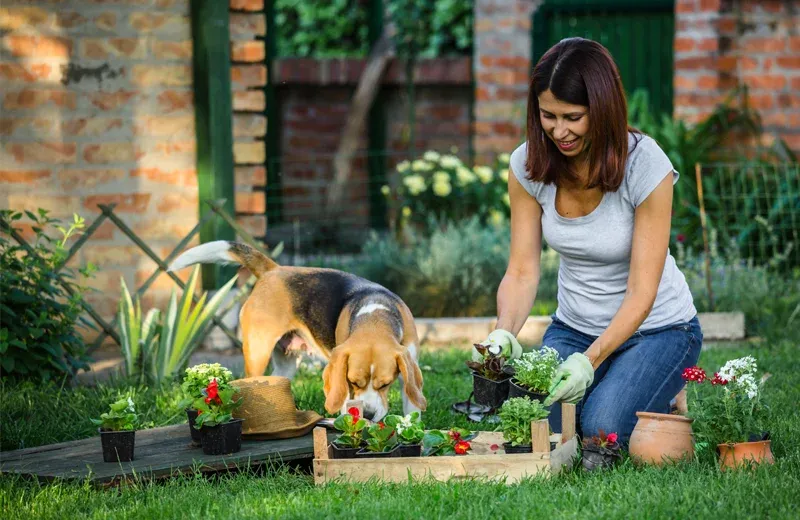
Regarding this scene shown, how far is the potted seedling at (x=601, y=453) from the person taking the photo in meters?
4.02

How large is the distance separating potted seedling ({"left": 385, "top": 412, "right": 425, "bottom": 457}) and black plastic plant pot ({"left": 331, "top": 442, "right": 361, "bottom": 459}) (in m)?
0.16

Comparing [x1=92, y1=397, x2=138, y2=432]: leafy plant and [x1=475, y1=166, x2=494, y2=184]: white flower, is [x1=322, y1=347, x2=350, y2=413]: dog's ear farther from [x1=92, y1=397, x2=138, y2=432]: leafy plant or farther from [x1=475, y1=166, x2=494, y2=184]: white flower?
[x1=475, y1=166, x2=494, y2=184]: white flower

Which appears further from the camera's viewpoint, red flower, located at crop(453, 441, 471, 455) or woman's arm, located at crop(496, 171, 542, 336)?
woman's arm, located at crop(496, 171, 542, 336)

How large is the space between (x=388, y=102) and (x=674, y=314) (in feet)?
25.0

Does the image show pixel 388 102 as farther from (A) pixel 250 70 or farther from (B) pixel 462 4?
(A) pixel 250 70

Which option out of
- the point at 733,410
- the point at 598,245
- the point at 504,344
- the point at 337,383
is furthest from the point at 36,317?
the point at 733,410

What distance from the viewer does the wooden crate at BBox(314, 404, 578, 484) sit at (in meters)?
3.86

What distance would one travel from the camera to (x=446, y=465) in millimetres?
A: 3896

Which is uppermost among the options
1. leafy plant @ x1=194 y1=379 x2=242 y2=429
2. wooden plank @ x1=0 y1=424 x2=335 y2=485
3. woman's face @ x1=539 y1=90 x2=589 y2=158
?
woman's face @ x1=539 y1=90 x2=589 y2=158

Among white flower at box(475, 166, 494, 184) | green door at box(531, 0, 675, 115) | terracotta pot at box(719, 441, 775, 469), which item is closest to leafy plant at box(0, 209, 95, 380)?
terracotta pot at box(719, 441, 775, 469)

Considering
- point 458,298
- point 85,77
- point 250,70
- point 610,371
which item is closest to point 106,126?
point 85,77

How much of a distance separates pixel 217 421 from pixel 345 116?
8.04 meters

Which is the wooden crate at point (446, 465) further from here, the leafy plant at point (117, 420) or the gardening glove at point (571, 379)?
the leafy plant at point (117, 420)

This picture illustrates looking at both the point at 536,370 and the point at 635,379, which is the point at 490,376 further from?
the point at 635,379
